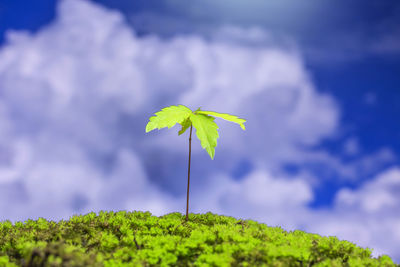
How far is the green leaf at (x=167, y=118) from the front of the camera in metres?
5.33

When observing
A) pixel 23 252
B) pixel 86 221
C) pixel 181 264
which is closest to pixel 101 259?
pixel 181 264

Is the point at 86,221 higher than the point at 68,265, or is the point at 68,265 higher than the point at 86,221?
the point at 86,221

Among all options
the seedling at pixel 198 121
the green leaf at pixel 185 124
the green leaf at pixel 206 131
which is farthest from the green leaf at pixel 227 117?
the green leaf at pixel 185 124

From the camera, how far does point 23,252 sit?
4254mm

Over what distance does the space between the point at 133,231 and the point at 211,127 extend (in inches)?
80.9

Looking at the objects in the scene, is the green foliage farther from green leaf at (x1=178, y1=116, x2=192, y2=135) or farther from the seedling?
green leaf at (x1=178, y1=116, x2=192, y2=135)

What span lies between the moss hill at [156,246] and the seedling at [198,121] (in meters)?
1.36

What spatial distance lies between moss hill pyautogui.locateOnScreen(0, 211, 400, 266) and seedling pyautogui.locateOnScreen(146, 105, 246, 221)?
1361mm

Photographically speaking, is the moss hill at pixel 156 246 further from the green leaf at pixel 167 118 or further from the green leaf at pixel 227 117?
the green leaf at pixel 227 117

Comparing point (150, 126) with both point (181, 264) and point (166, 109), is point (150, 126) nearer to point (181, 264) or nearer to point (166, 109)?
point (166, 109)

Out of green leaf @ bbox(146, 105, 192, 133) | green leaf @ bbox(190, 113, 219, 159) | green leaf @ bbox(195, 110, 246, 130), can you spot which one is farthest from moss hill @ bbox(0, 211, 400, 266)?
green leaf @ bbox(195, 110, 246, 130)

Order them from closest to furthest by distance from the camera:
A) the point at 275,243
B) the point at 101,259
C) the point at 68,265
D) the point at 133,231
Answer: the point at 68,265
the point at 101,259
the point at 275,243
the point at 133,231

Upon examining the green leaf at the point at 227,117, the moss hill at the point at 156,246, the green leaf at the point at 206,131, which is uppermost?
the green leaf at the point at 227,117

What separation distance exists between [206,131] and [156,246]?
6.50ft
